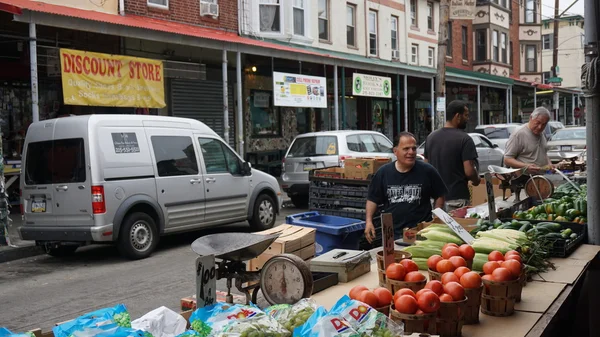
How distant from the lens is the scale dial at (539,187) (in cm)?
682

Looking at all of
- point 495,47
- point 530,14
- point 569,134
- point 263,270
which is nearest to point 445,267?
point 263,270

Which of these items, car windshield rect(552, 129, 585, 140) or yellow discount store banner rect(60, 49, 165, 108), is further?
car windshield rect(552, 129, 585, 140)

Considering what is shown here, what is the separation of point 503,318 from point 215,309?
1.56m

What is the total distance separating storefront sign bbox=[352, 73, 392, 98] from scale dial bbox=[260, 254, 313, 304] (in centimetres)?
1775

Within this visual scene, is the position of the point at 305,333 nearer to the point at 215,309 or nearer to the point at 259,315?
the point at 259,315

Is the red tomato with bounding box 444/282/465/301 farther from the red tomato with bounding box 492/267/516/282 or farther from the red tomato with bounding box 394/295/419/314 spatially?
the red tomato with bounding box 492/267/516/282

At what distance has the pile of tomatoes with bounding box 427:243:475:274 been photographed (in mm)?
3453

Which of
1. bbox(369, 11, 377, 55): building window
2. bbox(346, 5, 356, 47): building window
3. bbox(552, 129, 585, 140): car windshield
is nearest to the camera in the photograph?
bbox(552, 129, 585, 140): car windshield

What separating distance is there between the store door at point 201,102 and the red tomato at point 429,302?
15185 mm

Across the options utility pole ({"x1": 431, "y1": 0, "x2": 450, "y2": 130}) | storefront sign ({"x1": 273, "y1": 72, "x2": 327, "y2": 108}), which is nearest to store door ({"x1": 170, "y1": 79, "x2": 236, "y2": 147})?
storefront sign ({"x1": 273, "y1": 72, "x2": 327, "y2": 108})

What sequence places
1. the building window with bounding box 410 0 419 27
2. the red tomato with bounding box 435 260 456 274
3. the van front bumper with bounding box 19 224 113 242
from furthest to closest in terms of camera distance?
the building window with bounding box 410 0 419 27
the van front bumper with bounding box 19 224 113 242
the red tomato with bounding box 435 260 456 274

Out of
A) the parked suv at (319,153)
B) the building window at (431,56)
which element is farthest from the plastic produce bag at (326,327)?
the building window at (431,56)

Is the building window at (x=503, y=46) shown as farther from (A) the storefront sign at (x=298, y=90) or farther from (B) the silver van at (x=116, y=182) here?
(B) the silver van at (x=116, y=182)

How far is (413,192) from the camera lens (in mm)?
5719
